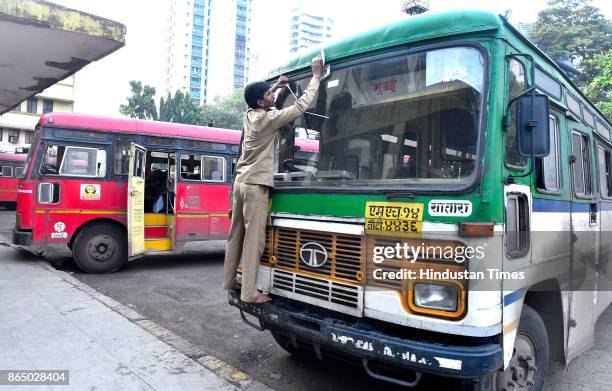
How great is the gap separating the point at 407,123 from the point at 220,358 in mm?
2845

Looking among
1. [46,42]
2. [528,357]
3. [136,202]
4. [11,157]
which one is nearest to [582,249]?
[528,357]

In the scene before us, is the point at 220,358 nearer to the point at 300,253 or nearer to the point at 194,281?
the point at 300,253

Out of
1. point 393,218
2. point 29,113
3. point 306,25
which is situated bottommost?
point 393,218

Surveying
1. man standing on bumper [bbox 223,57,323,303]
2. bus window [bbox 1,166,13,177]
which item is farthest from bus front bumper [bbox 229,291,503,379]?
bus window [bbox 1,166,13,177]

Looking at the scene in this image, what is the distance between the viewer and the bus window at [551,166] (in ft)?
10.2

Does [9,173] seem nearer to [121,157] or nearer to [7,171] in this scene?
[7,171]

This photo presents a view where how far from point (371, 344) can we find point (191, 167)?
7.13 meters

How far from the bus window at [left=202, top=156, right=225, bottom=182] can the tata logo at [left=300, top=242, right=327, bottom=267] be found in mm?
6364

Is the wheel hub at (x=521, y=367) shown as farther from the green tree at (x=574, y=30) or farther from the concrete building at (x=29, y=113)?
the concrete building at (x=29, y=113)

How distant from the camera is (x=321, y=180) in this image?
3.30 m

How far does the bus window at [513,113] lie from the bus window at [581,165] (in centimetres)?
133

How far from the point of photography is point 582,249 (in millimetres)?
3854

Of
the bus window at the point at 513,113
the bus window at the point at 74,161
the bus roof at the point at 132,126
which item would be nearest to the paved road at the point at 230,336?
the bus window at the point at 513,113

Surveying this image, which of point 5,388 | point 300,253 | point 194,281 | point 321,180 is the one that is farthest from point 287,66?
point 194,281
